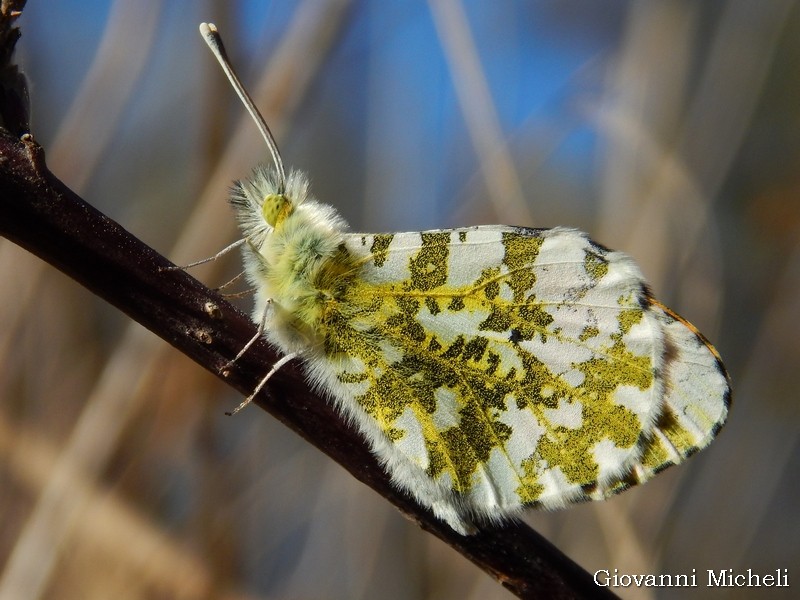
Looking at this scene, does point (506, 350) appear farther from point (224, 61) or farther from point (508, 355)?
point (224, 61)

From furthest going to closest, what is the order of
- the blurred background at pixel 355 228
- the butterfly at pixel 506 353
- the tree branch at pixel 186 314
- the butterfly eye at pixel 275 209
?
the blurred background at pixel 355 228 < the butterfly eye at pixel 275 209 < the butterfly at pixel 506 353 < the tree branch at pixel 186 314

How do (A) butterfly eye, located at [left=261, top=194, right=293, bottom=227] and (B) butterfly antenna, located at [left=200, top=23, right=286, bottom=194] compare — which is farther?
(A) butterfly eye, located at [left=261, top=194, right=293, bottom=227]

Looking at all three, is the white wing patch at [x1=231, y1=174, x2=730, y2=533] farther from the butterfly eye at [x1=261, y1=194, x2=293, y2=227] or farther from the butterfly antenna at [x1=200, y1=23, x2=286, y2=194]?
the butterfly antenna at [x1=200, y1=23, x2=286, y2=194]

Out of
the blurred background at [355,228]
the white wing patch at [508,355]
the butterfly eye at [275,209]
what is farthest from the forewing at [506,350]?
the blurred background at [355,228]

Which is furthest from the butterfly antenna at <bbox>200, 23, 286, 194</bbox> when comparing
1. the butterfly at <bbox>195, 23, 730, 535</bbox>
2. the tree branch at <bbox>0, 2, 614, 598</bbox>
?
the tree branch at <bbox>0, 2, 614, 598</bbox>

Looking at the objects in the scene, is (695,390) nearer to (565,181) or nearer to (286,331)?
(286,331)

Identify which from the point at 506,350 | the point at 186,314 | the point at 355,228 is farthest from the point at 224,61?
the point at 355,228

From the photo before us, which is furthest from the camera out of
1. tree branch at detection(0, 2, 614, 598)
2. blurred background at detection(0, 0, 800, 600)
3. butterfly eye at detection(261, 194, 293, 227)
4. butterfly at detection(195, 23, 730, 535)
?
blurred background at detection(0, 0, 800, 600)

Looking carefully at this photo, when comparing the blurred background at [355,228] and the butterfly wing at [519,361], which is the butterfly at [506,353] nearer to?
the butterfly wing at [519,361]
